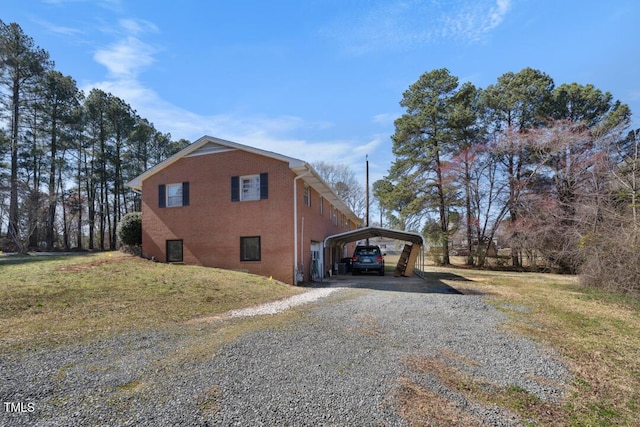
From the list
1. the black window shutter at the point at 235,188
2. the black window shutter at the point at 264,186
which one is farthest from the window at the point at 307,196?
the black window shutter at the point at 235,188

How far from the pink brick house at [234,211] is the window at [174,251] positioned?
0.04 m

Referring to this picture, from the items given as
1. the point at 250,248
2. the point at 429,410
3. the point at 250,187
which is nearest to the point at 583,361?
the point at 429,410

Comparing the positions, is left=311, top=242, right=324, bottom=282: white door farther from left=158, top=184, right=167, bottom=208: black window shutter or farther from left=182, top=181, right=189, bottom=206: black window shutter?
left=158, top=184, right=167, bottom=208: black window shutter

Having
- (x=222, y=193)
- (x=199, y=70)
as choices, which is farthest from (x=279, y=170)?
(x=199, y=70)

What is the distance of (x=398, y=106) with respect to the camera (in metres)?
27.8

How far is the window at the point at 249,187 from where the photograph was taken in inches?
515

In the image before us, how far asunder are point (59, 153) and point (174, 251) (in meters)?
22.5

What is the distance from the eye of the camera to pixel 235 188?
13508 millimetres

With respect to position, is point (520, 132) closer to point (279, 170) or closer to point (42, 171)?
point (279, 170)

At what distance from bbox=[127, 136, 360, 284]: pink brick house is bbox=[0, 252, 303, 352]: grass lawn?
1.71 metres

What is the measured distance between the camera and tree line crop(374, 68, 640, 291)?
19.2 m

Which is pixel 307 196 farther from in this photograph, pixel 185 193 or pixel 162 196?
pixel 162 196

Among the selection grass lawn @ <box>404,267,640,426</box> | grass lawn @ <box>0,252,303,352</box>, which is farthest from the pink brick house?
grass lawn @ <box>404,267,640,426</box>

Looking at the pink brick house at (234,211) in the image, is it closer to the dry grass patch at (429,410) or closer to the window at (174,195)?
the window at (174,195)
